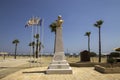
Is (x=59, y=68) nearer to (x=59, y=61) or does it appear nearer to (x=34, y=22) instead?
(x=59, y=61)

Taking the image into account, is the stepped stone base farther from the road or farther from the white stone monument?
the road

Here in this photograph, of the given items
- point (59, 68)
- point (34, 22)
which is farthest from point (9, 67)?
point (59, 68)

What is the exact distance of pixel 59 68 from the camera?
702 inches

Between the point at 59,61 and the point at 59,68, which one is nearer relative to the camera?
the point at 59,68

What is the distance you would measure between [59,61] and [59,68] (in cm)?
71

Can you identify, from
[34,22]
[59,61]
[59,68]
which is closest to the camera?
[59,68]

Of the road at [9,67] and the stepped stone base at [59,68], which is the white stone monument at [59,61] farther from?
the road at [9,67]

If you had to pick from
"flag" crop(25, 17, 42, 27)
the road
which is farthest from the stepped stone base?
"flag" crop(25, 17, 42, 27)

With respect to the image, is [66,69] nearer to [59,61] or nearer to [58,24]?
[59,61]

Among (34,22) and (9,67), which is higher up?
(34,22)

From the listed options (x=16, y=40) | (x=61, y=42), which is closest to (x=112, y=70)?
(x=61, y=42)

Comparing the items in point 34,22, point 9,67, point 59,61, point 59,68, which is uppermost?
point 34,22

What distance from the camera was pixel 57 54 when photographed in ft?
60.7

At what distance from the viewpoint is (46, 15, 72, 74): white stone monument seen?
17.5m
